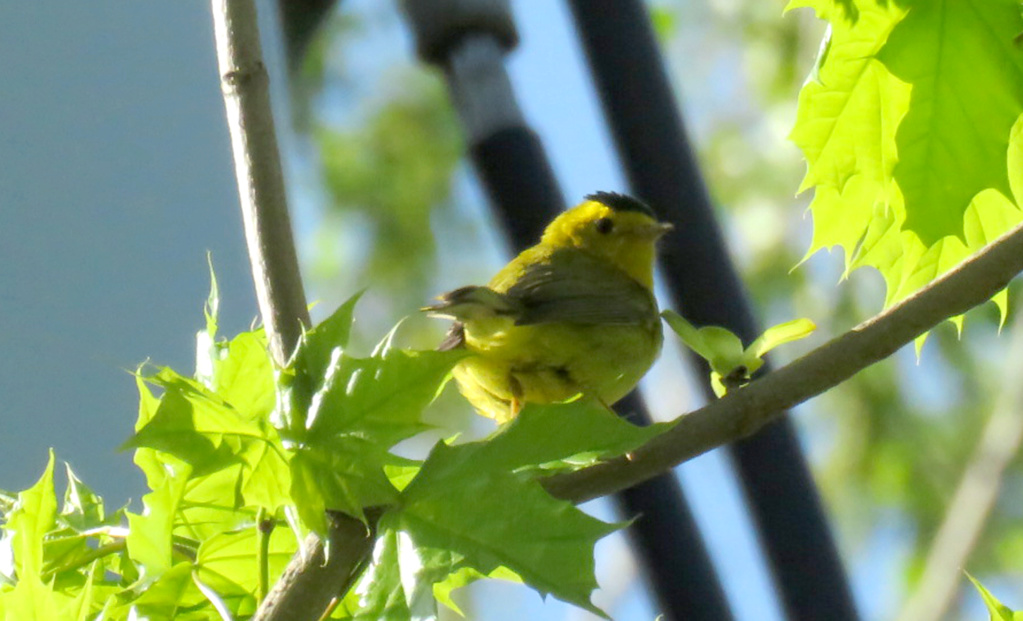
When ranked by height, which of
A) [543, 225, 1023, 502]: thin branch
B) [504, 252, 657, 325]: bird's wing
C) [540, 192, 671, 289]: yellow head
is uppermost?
[540, 192, 671, 289]: yellow head

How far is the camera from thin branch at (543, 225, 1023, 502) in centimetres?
126

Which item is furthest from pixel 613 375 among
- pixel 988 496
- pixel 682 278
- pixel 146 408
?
pixel 988 496

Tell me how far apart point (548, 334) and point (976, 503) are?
1926 mm

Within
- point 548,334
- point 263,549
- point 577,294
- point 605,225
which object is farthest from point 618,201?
point 263,549

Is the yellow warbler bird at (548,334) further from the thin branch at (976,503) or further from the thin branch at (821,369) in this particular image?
the thin branch at (976,503)

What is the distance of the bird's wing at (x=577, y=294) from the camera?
250 centimetres

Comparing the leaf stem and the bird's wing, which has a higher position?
the bird's wing

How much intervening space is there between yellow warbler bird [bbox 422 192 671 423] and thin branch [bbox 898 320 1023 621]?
122 cm

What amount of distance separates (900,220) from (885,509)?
205 inches

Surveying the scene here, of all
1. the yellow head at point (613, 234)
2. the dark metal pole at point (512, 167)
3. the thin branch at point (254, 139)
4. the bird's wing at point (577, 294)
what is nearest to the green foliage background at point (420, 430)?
the thin branch at point (254, 139)

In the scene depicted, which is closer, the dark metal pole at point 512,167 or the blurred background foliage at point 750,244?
the dark metal pole at point 512,167

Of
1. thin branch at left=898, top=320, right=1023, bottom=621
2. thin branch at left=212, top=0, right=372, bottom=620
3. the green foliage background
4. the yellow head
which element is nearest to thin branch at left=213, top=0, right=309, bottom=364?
thin branch at left=212, top=0, right=372, bottom=620

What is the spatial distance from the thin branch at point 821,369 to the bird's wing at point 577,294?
3.69 feet

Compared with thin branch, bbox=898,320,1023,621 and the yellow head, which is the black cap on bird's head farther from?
thin branch, bbox=898,320,1023,621
